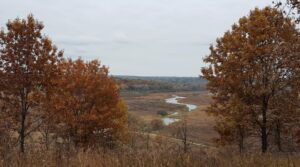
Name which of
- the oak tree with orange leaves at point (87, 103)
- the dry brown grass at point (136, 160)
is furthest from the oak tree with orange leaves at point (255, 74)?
the dry brown grass at point (136, 160)

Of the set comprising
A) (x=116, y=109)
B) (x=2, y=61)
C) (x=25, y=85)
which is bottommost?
(x=116, y=109)

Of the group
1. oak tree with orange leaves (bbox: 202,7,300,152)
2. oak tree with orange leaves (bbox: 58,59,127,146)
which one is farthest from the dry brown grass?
oak tree with orange leaves (bbox: 58,59,127,146)

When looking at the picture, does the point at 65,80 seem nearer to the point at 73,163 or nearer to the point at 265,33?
the point at 265,33

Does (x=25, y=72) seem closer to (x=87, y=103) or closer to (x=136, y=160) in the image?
(x=87, y=103)

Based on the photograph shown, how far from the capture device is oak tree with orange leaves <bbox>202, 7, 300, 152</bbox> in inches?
749

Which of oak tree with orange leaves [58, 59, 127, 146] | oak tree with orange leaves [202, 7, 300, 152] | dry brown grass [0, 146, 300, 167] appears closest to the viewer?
dry brown grass [0, 146, 300, 167]

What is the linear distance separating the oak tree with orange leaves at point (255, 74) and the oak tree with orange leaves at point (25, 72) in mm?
9615

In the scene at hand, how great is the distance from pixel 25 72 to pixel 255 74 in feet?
40.3

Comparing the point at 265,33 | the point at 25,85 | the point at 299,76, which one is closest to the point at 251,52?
the point at 265,33

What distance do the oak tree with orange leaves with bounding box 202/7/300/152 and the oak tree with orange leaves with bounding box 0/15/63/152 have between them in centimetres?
962

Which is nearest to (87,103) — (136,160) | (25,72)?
(25,72)

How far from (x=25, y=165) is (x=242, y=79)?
54.7 feet

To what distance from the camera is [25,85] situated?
21.4 meters

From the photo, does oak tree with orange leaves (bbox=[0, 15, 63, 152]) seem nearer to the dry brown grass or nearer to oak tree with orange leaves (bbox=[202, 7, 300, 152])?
oak tree with orange leaves (bbox=[202, 7, 300, 152])
